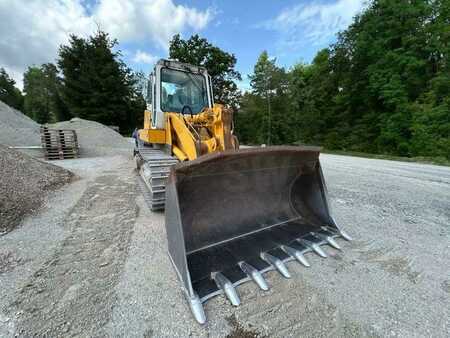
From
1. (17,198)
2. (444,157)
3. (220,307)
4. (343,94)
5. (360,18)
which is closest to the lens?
(220,307)

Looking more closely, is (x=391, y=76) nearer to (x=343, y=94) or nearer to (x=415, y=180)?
(x=343, y=94)

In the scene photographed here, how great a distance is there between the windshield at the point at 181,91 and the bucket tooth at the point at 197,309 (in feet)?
10.2

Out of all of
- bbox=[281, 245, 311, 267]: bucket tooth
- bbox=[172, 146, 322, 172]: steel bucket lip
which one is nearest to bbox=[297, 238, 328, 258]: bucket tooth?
bbox=[281, 245, 311, 267]: bucket tooth

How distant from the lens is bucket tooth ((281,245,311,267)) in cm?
175

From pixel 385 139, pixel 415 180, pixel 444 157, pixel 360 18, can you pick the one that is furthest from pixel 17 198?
pixel 360 18

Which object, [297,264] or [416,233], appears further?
[416,233]

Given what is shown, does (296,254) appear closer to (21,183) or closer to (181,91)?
(181,91)

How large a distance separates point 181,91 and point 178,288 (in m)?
3.35

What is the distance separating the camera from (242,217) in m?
2.22

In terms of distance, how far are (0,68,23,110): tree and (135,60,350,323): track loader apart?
4314 cm

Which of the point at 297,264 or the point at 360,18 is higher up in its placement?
the point at 360,18

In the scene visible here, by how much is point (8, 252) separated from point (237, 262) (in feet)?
7.20

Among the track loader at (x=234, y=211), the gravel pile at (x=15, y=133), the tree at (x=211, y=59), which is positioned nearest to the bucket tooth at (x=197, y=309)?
the track loader at (x=234, y=211)

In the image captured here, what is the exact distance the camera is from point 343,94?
17297 mm
